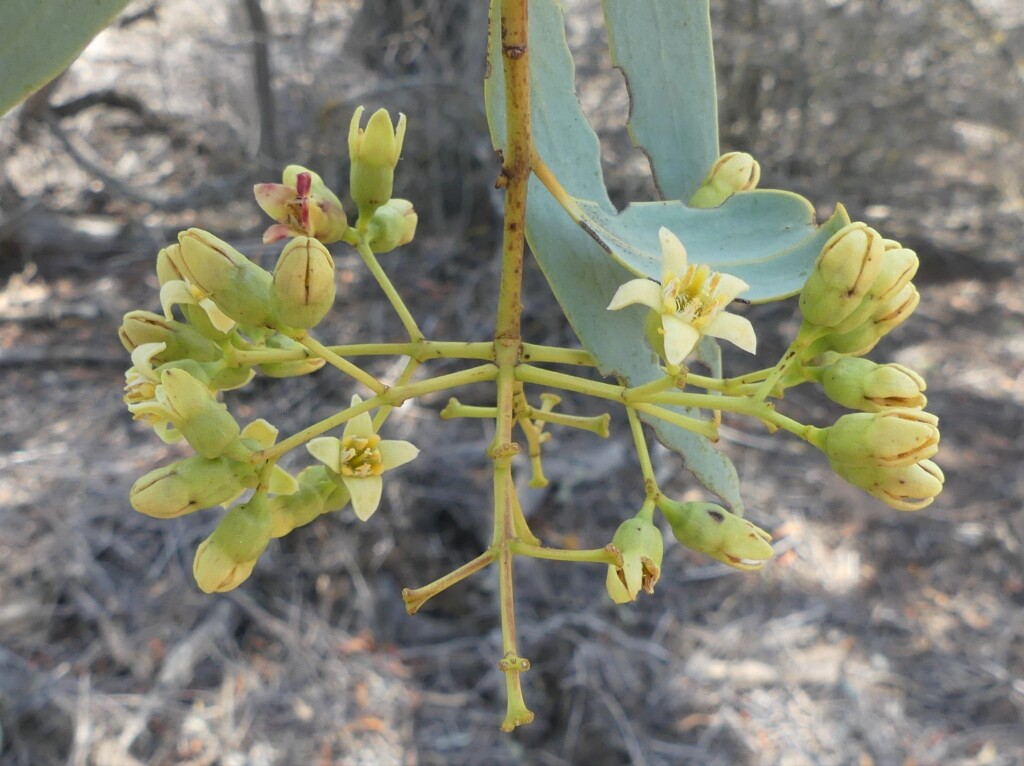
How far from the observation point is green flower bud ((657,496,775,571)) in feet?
3.71

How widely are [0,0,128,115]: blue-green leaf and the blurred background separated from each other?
2.80 meters

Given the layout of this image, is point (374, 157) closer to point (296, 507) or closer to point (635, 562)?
point (296, 507)

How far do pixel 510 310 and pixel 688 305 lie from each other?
0.25m

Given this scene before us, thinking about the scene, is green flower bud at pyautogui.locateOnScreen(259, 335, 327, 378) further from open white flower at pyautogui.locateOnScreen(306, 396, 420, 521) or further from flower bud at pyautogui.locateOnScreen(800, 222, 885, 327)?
flower bud at pyautogui.locateOnScreen(800, 222, 885, 327)

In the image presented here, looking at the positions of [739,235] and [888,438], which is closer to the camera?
[888,438]

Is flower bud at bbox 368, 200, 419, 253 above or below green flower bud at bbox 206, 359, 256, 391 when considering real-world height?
above

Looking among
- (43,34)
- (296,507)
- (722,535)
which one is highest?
(43,34)

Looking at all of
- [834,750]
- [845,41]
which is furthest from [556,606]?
[845,41]

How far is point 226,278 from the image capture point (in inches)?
42.1

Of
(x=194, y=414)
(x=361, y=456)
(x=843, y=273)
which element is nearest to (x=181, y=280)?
(x=194, y=414)

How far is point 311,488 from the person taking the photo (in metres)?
1.17

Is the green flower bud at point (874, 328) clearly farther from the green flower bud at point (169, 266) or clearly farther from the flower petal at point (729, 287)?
the green flower bud at point (169, 266)

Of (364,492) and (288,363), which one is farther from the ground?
(288,363)

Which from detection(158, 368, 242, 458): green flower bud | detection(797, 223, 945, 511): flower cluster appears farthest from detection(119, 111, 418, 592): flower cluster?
detection(797, 223, 945, 511): flower cluster
